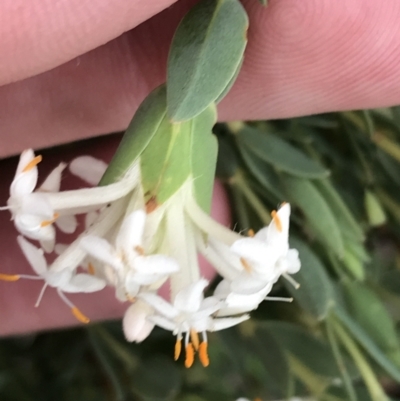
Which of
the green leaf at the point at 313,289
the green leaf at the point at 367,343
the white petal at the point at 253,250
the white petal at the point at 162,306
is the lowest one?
the green leaf at the point at 367,343

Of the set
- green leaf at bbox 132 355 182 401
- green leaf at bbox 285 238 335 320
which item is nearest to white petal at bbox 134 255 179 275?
green leaf at bbox 285 238 335 320

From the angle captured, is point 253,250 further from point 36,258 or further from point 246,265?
point 36,258

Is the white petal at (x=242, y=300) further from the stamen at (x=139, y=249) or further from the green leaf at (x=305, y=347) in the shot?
the green leaf at (x=305, y=347)

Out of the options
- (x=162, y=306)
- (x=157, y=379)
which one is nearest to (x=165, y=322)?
(x=162, y=306)

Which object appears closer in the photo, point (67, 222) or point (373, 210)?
point (67, 222)

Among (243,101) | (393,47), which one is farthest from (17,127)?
(393,47)

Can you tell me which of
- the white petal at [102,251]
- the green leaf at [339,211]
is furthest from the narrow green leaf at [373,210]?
the white petal at [102,251]

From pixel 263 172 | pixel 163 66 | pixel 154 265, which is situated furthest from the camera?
pixel 263 172

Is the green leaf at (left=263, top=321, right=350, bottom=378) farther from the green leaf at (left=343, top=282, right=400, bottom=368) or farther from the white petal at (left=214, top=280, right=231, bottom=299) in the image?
the white petal at (left=214, top=280, right=231, bottom=299)
